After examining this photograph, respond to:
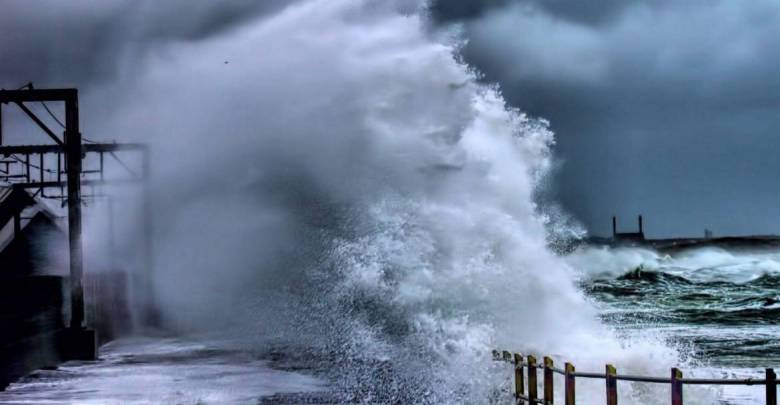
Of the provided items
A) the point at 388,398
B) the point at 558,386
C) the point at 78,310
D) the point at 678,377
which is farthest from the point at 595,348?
the point at 678,377

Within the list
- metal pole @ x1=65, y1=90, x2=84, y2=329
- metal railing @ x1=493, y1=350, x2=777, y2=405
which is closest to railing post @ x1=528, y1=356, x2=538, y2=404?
metal railing @ x1=493, y1=350, x2=777, y2=405

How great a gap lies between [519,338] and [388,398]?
13.3 meters

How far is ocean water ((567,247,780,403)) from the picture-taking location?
31.0m

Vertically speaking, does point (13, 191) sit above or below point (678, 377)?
above

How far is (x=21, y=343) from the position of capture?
22.8 meters

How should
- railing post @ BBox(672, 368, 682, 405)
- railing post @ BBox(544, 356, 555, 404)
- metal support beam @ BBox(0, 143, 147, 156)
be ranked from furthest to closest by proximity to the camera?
metal support beam @ BBox(0, 143, 147, 156)
railing post @ BBox(544, 356, 555, 404)
railing post @ BBox(672, 368, 682, 405)

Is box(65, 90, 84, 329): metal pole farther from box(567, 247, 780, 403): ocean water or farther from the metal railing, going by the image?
box(567, 247, 780, 403): ocean water

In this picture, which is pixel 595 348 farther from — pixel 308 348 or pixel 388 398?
pixel 388 398

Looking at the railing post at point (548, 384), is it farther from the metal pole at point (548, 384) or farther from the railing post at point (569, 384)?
the railing post at point (569, 384)

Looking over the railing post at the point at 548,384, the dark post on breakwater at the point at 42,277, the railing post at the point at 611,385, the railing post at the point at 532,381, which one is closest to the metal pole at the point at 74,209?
the dark post on breakwater at the point at 42,277

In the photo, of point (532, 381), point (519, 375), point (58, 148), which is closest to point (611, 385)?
point (532, 381)

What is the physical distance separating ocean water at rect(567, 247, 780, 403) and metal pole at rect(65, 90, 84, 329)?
15.2 m

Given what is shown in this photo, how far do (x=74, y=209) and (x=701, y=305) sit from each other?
45.9 m

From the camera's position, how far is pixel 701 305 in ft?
206
